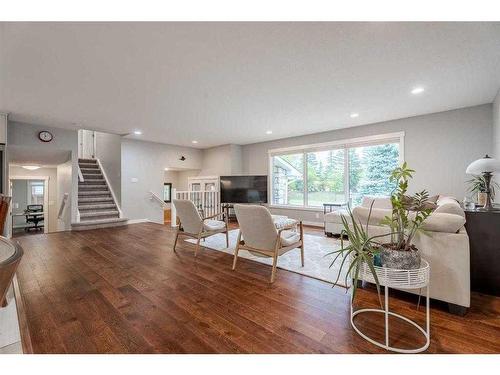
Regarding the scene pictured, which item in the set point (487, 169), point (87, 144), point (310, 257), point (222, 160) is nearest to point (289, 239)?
point (310, 257)

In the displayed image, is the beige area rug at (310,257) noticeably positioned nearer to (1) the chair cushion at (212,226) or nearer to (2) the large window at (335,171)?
(1) the chair cushion at (212,226)

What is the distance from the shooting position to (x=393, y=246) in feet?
5.53

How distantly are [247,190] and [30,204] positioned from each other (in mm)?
7712

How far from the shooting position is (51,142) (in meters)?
5.27

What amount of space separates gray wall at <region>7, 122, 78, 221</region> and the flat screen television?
3927mm

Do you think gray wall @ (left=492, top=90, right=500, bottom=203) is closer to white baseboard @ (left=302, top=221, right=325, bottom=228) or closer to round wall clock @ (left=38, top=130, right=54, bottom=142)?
white baseboard @ (left=302, top=221, right=325, bottom=228)

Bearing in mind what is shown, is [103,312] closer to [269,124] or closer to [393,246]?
[393,246]

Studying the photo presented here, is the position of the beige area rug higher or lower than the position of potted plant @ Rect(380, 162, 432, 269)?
lower

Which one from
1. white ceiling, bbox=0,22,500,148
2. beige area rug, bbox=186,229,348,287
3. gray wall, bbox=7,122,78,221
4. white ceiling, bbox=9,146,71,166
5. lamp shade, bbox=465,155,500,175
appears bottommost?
beige area rug, bbox=186,229,348,287

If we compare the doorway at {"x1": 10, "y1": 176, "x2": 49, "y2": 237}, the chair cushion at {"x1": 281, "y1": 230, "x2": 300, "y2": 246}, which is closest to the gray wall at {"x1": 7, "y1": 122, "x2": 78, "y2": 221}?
the doorway at {"x1": 10, "y1": 176, "x2": 49, "y2": 237}

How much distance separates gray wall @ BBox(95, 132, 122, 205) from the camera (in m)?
6.54
